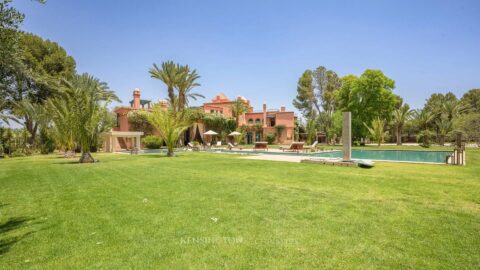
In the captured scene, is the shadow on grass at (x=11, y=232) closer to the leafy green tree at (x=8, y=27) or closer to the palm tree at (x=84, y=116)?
the leafy green tree at (x=8, y=27)

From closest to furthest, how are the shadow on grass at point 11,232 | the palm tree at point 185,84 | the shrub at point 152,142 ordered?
the shadow on grass at point 11,232, the shrub at point 152,142, the palm tree at point 185,84

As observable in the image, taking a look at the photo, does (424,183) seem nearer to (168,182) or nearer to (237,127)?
(168,182)

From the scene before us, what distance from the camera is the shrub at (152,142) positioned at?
28.8 meters

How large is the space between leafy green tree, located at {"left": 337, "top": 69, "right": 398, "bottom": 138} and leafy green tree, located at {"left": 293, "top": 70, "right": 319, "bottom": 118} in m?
11.4

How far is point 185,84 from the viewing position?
99.9 feet

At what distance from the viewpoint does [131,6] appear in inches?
542

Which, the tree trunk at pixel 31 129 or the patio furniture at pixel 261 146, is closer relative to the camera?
the patio furniture at pixel 261 146

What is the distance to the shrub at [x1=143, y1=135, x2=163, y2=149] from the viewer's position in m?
28.8

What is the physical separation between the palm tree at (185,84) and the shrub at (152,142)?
13.9 feet

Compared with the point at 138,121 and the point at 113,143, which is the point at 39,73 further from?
the point at 113,143

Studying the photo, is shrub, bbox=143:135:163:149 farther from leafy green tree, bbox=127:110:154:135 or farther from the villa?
the villa

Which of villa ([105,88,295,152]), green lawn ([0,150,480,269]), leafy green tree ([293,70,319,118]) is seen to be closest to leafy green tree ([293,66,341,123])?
leafy green tree ([293,70,319,118])

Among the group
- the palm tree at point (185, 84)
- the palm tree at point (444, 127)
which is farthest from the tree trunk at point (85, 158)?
the palm tree at point (444, 127)

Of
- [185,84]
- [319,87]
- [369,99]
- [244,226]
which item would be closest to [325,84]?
[319,87]
